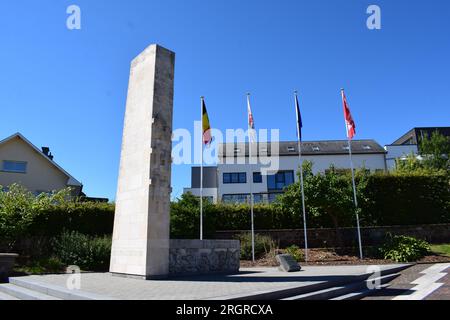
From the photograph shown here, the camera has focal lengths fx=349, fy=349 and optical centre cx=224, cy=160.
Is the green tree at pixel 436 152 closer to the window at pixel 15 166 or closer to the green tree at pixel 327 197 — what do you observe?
the green tree at pixel 327 197

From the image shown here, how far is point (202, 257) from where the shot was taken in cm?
1245

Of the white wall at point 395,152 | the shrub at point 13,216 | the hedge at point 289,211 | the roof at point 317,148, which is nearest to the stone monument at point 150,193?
the shrub at point 13,216

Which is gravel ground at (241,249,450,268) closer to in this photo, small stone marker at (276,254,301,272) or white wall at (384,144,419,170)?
small stone marker at (276,254,301,272)

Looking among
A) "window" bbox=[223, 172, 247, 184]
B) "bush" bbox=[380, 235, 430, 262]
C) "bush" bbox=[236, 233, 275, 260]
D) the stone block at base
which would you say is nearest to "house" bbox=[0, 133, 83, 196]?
"window" bbox=[223, 172, 247, 184]

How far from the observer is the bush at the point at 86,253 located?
569 inches

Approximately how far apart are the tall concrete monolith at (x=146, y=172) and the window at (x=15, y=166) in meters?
21.9

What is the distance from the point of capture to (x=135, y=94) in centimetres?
1299

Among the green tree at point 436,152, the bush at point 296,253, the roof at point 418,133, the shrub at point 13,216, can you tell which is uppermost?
the roof at point 418,133

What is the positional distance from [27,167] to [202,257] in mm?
24527

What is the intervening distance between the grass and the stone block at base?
10.8 metres

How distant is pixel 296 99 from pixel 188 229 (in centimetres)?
996

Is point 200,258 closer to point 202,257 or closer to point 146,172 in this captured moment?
point 202,257

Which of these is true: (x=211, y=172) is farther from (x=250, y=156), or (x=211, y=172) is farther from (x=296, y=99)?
(x=296, y=99)
